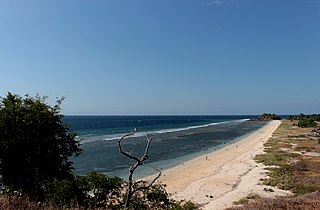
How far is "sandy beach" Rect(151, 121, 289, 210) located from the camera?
976 inches

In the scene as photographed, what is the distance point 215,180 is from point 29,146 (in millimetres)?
19716

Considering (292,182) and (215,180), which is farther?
(215,180)

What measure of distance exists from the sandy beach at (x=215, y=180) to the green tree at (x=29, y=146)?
10217 millimetres

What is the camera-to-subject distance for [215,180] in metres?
32.3

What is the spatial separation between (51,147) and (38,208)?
9.26m

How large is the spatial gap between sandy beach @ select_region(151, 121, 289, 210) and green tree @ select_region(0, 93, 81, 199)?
402 inches

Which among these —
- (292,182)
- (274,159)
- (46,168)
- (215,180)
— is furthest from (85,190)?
(274,159)

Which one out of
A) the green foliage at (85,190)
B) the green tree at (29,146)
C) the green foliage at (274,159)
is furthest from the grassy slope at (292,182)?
the green tree at (29,146)

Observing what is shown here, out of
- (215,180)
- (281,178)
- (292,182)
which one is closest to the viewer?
(292,182)

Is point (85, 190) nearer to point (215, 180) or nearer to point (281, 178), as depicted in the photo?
point (215, 180)

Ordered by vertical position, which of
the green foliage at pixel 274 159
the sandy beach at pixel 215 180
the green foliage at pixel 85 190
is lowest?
the sandy beach at pixel 215 180

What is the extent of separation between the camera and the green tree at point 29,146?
1700 cm

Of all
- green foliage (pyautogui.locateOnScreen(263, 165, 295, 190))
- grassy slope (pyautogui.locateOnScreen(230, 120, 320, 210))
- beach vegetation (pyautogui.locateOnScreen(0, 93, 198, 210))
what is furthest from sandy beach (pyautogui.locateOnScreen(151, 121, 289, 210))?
beach vegetation (pyautogui.locateOnScreen(0, 93, 198, 210))

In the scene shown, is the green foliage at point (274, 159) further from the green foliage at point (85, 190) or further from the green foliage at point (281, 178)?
the green foliage at point (85, 190)
